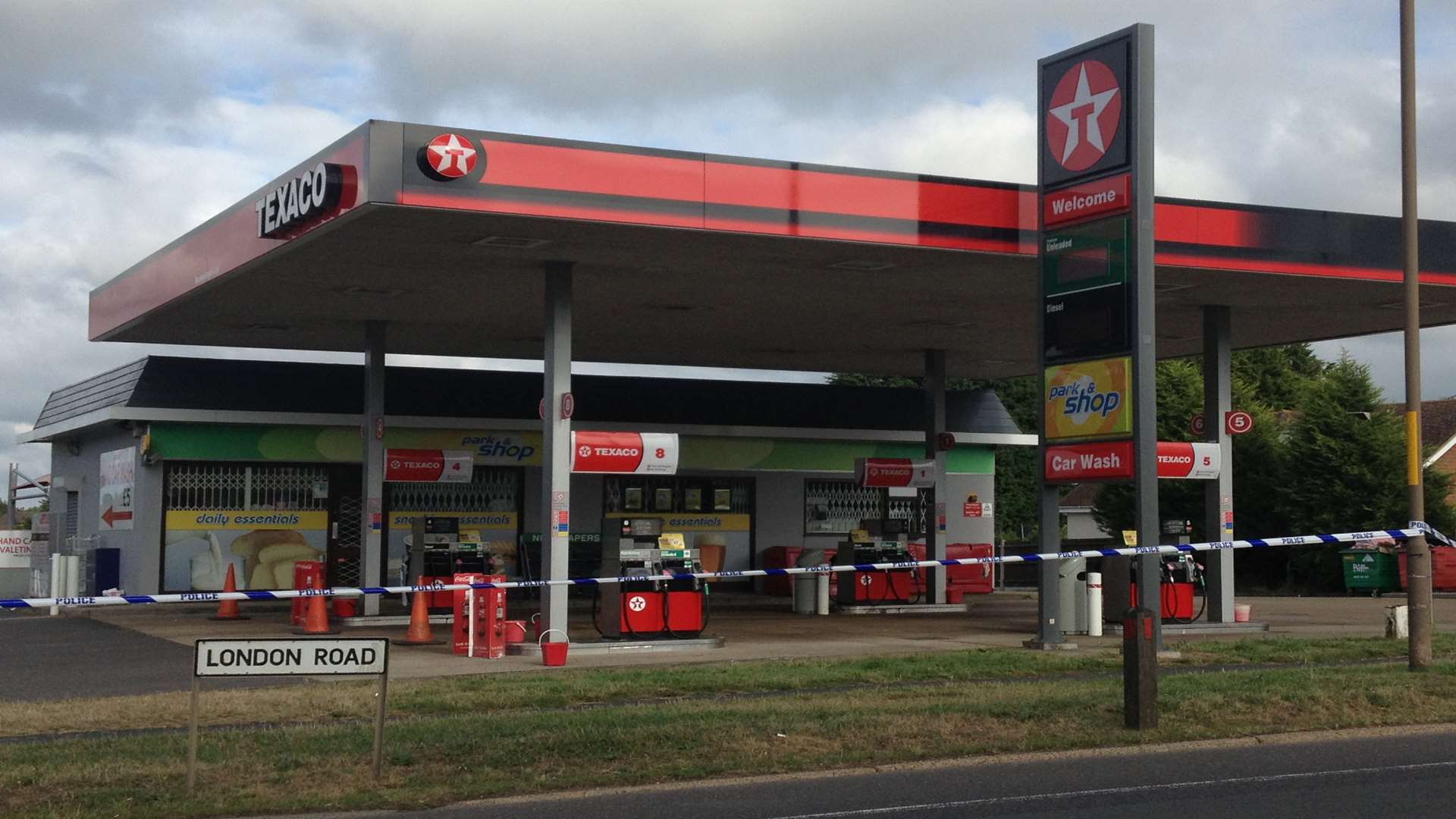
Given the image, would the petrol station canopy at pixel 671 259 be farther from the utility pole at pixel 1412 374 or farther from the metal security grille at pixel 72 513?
the metal security grille at pixel 72 513

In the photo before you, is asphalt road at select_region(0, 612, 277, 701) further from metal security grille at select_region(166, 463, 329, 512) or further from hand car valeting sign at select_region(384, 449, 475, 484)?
hand car valeting sign at select_region(384, 449, 475, 484)

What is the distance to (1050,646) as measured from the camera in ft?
61.6

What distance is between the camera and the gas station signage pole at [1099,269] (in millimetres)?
17609

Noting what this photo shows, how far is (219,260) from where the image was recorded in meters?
20.2

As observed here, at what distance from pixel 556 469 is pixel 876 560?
31.6 ft

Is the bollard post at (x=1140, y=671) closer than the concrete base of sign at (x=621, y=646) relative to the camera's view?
Yes

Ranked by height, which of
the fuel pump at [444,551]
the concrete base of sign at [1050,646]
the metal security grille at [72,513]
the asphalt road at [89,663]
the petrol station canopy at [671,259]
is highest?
the petrol station canopy at [671,259]

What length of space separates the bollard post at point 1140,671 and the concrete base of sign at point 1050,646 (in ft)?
22.7

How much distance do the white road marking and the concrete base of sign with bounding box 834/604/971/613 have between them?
17196mm

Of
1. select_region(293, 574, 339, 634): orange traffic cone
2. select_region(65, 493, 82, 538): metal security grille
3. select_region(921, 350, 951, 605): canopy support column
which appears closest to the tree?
select_region(921, 350, 951, 605): canopy support column

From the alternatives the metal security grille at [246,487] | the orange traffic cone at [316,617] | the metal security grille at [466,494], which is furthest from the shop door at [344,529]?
the orange traffic cone at [316,617]

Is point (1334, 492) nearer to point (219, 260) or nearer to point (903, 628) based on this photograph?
point (903, 628)

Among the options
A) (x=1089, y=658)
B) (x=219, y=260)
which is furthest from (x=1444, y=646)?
(x=219, y=260)

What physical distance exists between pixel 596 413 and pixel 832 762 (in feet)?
70.7
